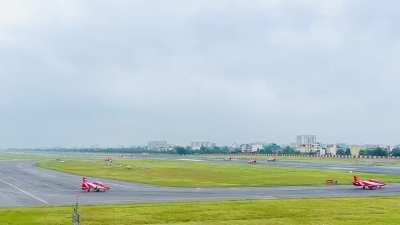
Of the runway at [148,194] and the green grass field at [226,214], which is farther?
the runway at [148,194]

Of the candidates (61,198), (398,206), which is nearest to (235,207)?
(398,206)

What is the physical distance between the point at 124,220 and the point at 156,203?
9.56 m

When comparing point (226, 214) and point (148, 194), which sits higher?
point (148, 194)

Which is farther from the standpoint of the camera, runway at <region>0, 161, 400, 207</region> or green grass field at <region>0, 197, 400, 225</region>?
runway at <region>0, 161, 400, 207</region>

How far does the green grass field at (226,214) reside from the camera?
108ft

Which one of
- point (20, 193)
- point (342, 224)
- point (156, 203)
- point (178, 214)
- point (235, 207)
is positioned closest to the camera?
point (342, 224)

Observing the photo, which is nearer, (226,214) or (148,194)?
(226,214)

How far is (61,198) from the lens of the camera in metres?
47.2

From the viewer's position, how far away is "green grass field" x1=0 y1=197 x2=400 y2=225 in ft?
108

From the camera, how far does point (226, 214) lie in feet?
119

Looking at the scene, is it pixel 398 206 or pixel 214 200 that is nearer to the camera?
pixel 398 206

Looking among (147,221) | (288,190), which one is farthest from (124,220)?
(288,190)

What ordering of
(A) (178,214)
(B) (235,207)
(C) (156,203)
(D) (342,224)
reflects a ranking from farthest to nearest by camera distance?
(C) (156,203) → (B) (235,207) → (A) (178,214) → (D) (342,224)

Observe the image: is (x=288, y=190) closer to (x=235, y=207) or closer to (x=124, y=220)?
(x=235, y=207)
